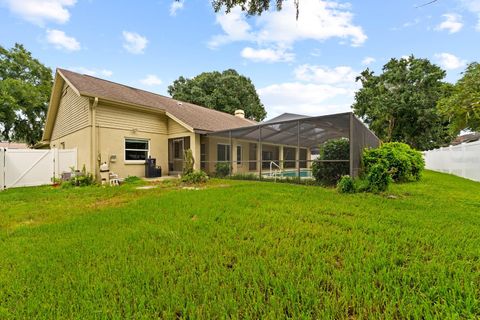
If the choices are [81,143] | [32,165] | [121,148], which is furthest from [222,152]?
[32,165]

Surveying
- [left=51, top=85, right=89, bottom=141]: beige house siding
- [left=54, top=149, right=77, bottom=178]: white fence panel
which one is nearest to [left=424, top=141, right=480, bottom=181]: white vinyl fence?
[left=51, top=85, right=89, bottom=141]: beige house siding

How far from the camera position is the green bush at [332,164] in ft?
24.8

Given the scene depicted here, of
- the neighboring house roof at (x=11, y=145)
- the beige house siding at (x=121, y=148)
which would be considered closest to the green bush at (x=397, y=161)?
the beige house siding at (x=121, y=148)

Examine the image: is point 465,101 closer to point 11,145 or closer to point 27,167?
point 27,167

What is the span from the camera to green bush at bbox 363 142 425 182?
27.3 ft

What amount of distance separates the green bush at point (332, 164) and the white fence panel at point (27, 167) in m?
11.0

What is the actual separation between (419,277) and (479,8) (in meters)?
3.51

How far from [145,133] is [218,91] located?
1756 centimetres

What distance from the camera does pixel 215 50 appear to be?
14.1m

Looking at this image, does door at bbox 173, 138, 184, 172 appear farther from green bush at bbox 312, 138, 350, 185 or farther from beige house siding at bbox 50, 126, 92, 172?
green bush at bbox 312, 138, 350, 185

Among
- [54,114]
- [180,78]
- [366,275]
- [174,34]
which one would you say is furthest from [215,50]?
[180,78]

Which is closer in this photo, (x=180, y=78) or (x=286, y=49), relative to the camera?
(x=286, y=49)

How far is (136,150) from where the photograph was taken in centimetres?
1134

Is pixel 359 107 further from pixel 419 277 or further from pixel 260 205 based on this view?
pixel 419 277
